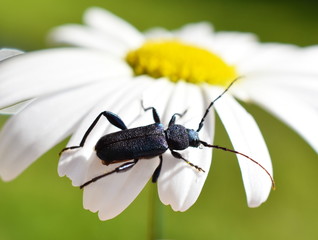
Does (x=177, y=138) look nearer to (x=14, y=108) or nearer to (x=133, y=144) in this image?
(x=133, y=144)

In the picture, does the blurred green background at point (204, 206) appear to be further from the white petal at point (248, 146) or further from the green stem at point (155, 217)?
the white petal at point (248, 146)

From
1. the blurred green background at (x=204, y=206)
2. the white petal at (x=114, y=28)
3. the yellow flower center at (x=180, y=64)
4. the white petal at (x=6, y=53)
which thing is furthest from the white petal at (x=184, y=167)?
the blurred green background at (x=204, y=206)

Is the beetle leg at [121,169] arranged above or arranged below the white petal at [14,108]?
below

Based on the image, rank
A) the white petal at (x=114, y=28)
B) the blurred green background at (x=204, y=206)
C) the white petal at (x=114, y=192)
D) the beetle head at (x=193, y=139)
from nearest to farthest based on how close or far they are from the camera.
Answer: the white petal at (x=114, y=192)
the beetle head at (x=193, y=139)
the white petal at (x=114, y=28)
the blurred green background at (x=204, y=206)

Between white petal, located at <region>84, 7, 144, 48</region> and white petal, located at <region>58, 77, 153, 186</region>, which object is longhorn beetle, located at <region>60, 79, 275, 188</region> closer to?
white petal, located at <region>58, 77, 153, 186</region>

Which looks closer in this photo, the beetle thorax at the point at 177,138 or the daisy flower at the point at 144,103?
the daisy flower at the point at 144,103

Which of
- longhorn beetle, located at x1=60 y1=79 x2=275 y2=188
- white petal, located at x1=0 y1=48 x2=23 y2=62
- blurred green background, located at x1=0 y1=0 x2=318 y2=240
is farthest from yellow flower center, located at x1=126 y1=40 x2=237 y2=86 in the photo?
blurred green background, located at x1=0 y1=0 x2=318 y2=240

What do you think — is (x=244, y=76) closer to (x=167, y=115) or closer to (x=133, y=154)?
(x=167, y=115)
